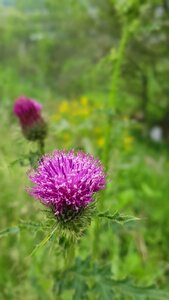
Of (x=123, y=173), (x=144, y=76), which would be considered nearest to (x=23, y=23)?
(x=144, y=76)

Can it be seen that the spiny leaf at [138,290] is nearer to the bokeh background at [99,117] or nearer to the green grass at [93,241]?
the bokeh background at [99,117]

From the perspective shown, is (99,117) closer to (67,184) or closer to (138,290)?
(138,290)

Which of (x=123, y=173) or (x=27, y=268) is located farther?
(x=123, y=173)

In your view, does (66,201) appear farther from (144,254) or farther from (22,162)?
(144,254)

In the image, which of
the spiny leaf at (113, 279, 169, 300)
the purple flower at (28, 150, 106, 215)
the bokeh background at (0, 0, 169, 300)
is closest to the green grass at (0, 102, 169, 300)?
the bokeh background at (0, 0, 169, 300)

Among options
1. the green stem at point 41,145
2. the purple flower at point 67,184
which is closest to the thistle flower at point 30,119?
the green stem at point 41,145

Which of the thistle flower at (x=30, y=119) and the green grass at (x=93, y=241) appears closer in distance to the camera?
the thistle flower at (x=30, y=119)

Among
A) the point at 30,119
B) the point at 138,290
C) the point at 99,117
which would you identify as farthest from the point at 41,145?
the point at 99,117
